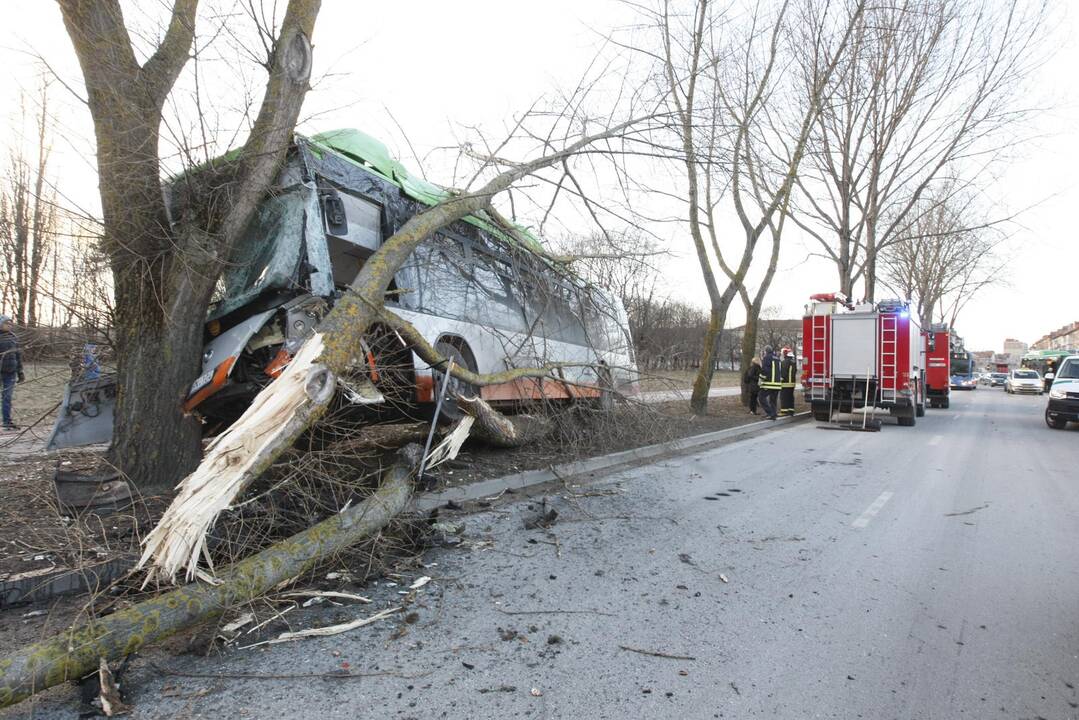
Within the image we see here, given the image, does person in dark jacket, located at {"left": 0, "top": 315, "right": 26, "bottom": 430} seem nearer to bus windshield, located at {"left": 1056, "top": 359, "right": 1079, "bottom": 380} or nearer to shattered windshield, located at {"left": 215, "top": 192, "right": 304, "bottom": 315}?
shattered windshield, located at {"left": 215, "top": 192, "right": 304, "bottom": 315}

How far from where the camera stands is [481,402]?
5.91 metres

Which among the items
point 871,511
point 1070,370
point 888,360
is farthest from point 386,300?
point 1070,370

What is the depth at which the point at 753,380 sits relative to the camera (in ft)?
52.5

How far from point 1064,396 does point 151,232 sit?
1737cm

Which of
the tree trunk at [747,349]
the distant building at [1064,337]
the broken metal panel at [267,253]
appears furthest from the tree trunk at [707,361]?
the distant building at [1064,337]

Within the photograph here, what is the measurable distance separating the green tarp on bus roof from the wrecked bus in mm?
17

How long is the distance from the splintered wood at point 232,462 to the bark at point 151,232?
5.04ft

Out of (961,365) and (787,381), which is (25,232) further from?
(961,365)

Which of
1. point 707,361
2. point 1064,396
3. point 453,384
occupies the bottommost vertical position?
point 1064,396

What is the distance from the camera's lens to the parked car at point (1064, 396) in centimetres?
1389

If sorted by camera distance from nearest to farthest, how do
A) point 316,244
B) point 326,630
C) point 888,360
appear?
1. point 326,630
2. point 316,244
3. point 888,360

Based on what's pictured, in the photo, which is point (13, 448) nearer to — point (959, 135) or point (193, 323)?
point (193, 323)

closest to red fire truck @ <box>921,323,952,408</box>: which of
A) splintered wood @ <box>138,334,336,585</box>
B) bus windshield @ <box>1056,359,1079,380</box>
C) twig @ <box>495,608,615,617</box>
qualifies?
bus windshield @ <box>1056,359,1079,380</box>

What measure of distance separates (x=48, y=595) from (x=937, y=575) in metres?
5.34
